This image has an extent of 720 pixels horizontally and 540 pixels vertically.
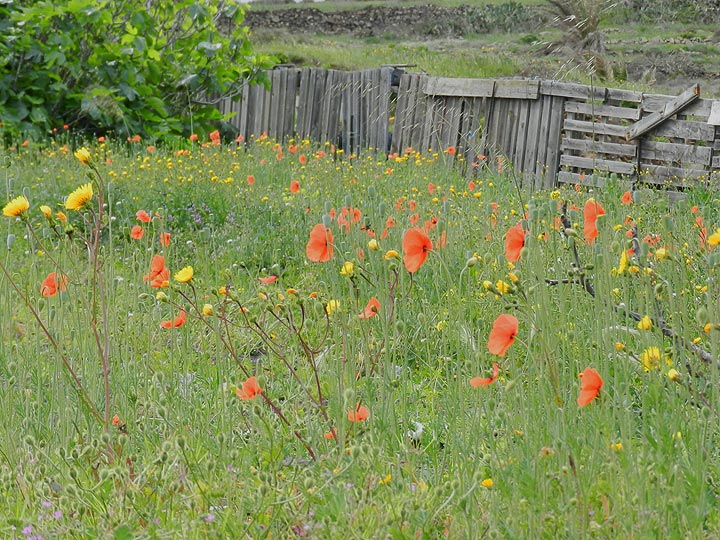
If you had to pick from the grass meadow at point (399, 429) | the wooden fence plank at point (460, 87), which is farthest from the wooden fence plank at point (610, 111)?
the grass meadow at point (399, 429)

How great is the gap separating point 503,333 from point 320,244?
0.70 metres

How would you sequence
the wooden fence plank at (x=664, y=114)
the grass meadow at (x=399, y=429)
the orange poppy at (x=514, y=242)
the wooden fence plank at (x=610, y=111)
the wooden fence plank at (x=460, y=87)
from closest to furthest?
1. the grass meadow at (x=399, y=429)
2. the orange poppy at (x=514, y=242)
3. the wooden fence plank at (x=664, y=114)
4. the wooden fence plank at (x=610, y=111)
5. the wooden fence plank at (x=460, y=87)

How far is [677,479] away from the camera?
Result: 164cm

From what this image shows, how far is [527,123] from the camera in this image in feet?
30.8

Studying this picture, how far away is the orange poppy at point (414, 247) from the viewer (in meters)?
2.07

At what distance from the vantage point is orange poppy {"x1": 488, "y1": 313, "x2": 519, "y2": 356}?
1.80 m

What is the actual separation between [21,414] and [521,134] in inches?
294

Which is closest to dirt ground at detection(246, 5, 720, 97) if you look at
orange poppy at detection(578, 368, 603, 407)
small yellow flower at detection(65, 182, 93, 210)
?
small yellow flower at detection(65, 182, 93, 210)

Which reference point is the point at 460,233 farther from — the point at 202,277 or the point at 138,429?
the point at 138,429

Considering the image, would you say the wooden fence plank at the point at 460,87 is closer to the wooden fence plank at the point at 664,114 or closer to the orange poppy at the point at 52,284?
the wooden fence plank at the point at 664,114

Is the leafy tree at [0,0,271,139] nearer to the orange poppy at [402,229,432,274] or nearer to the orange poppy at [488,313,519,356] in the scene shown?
the orange poppy at [402,229,432,274]

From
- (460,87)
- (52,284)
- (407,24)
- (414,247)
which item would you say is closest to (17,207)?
(52,284)

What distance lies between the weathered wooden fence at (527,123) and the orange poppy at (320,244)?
12.4ft

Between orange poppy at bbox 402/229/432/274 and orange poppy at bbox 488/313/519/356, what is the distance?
12.7 inches
